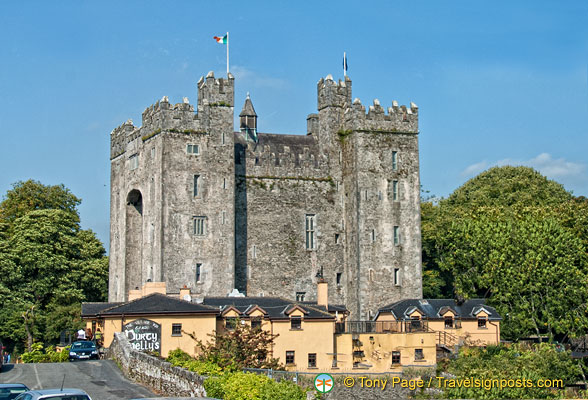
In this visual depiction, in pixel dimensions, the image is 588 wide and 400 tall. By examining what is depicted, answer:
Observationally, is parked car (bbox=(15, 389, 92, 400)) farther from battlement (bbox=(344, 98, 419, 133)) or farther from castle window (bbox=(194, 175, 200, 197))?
battlement (bbox=(344, 98, 419, 133))

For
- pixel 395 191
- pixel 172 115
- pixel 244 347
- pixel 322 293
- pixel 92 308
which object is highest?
pixel 172 115

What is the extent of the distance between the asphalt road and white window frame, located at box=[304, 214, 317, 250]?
2480 centimetres

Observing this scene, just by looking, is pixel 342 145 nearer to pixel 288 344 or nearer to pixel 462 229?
pixel 462 229

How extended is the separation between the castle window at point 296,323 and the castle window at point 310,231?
47.0ft

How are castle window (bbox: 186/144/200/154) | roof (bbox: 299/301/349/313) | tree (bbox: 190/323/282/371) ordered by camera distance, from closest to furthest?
tree (bbox: 190/323/282/371)
roof (bbox: 299/301/349/313)
castle window (bbox: 186/144/200/154)

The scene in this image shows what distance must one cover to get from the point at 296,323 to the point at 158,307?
790 centimetres

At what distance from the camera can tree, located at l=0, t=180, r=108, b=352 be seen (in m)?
66.1

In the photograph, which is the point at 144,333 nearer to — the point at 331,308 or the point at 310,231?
the point at 331,308

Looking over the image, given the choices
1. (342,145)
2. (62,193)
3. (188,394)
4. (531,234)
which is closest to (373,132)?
(342,145)

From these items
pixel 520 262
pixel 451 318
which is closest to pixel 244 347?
pixel 451 318

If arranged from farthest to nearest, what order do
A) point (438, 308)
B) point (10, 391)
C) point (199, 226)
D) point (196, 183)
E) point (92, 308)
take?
point (196, 183), point (199, 226), point (438, 308), point (92, 308), point (10, 391)

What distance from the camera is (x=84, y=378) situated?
35.4 m

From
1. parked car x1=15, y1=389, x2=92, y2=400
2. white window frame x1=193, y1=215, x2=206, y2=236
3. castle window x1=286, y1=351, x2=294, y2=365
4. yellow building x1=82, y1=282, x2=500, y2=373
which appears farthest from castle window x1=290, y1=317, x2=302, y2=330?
parked car x1=15, y1=389, x2=92, y2=400

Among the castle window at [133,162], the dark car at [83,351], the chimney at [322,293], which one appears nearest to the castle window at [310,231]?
the chimney at [322,293]
